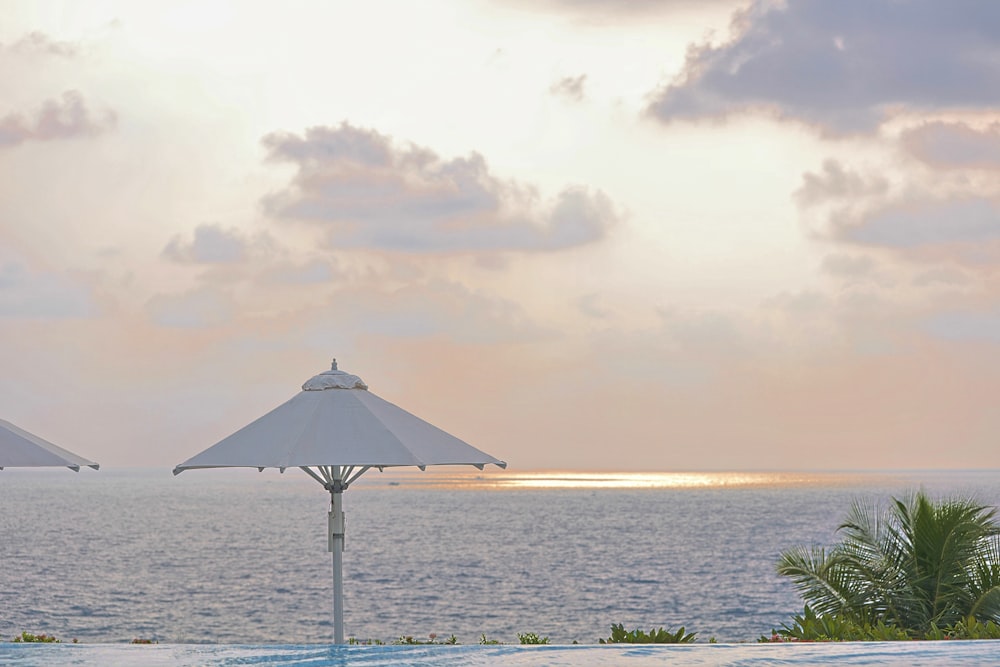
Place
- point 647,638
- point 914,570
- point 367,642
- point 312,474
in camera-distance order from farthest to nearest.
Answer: point 367,642 < point 914,570 < point 647,638 < point 312,474

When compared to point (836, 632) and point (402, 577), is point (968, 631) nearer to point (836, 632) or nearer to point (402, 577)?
point (836, 632)

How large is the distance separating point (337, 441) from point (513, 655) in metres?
2.10

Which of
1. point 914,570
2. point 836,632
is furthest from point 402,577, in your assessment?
point 836,632

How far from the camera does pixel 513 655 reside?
8.84 metres

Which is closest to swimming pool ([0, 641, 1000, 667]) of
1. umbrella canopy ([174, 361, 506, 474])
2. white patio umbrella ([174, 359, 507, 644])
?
white patio umbrella ([174, 359, 507, 644])

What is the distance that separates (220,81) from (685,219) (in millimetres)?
14477

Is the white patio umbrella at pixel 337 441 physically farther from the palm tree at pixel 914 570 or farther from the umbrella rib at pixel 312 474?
the palm tree at pixel 914 570

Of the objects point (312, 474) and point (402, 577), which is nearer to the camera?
point (312, 474)

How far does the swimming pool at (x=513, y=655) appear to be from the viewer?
8469 mm

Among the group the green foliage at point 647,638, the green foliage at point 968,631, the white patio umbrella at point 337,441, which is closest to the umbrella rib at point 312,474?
the white patio umbrella at point 337,441

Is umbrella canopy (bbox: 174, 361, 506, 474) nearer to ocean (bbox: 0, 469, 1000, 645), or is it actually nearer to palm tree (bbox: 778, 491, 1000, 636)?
palm tree (bbox: 778, 491, 1000, 636)

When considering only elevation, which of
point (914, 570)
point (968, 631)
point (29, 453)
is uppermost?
point (29, 453)

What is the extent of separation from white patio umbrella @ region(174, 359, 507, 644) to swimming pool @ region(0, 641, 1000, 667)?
60 centimetres

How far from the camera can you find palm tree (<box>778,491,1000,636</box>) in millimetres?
12180
